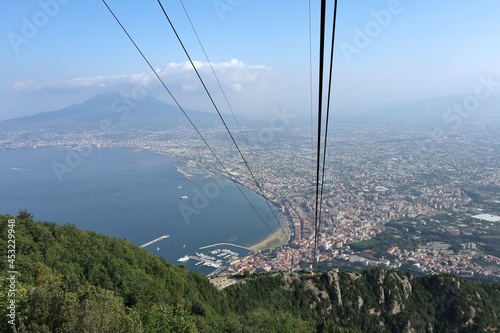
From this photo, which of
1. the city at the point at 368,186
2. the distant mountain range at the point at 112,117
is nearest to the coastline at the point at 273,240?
the city at the point at 368,186

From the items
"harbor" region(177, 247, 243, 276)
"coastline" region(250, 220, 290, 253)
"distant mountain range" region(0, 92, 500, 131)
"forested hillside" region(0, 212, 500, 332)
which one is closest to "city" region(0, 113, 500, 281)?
"coastline" region(250, 220, 290, 253)

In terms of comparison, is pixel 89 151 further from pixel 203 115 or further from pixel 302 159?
pixel 203 115

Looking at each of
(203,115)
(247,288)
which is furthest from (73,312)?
(203,115)

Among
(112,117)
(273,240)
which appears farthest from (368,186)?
(112,117)

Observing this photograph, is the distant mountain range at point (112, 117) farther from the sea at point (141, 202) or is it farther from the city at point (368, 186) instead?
the sea at point (141, 202)

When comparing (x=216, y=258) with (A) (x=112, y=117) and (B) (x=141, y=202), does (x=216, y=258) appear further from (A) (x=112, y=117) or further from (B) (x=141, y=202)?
(A) (x=112, y=117)

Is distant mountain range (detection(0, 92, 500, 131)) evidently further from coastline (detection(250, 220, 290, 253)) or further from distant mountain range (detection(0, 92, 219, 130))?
coastline (detection(250, 220, 290, 253))
